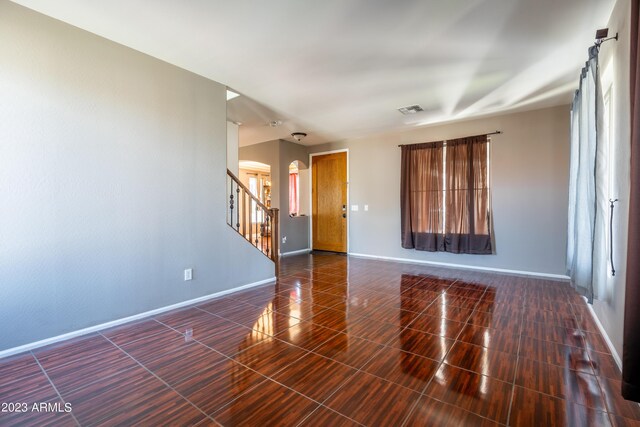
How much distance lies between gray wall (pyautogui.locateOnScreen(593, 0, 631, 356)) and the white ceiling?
0.32 m

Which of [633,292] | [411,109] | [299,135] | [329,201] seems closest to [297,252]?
[329,201]

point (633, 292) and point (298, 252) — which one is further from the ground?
point (633, 292)

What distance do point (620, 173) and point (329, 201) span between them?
549 cm

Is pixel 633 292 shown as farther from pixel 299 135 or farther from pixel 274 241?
pixel 299 135

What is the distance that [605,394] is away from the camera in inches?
71.6

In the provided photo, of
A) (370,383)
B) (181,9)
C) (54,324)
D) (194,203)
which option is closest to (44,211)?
(54,324)

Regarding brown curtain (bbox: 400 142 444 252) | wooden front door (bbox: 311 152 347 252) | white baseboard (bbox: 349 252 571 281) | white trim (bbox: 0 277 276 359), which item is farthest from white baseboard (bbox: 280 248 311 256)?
white trim (bbox: 0 277 276 359)

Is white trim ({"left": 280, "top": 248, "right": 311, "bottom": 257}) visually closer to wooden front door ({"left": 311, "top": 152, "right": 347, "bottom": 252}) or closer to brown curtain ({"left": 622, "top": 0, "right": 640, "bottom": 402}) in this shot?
wooden front door ({"left": 311, "top": 152, "right": 347, "bottom": 252})

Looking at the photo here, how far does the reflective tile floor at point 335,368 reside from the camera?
1.65m

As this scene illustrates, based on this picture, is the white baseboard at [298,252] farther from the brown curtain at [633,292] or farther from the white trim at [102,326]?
the brown curtain at [633,292]

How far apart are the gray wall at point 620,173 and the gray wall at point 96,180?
382 centimetres

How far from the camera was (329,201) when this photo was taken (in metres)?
7.22

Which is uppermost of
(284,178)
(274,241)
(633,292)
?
(284,178)

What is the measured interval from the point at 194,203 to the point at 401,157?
13.9 feet
